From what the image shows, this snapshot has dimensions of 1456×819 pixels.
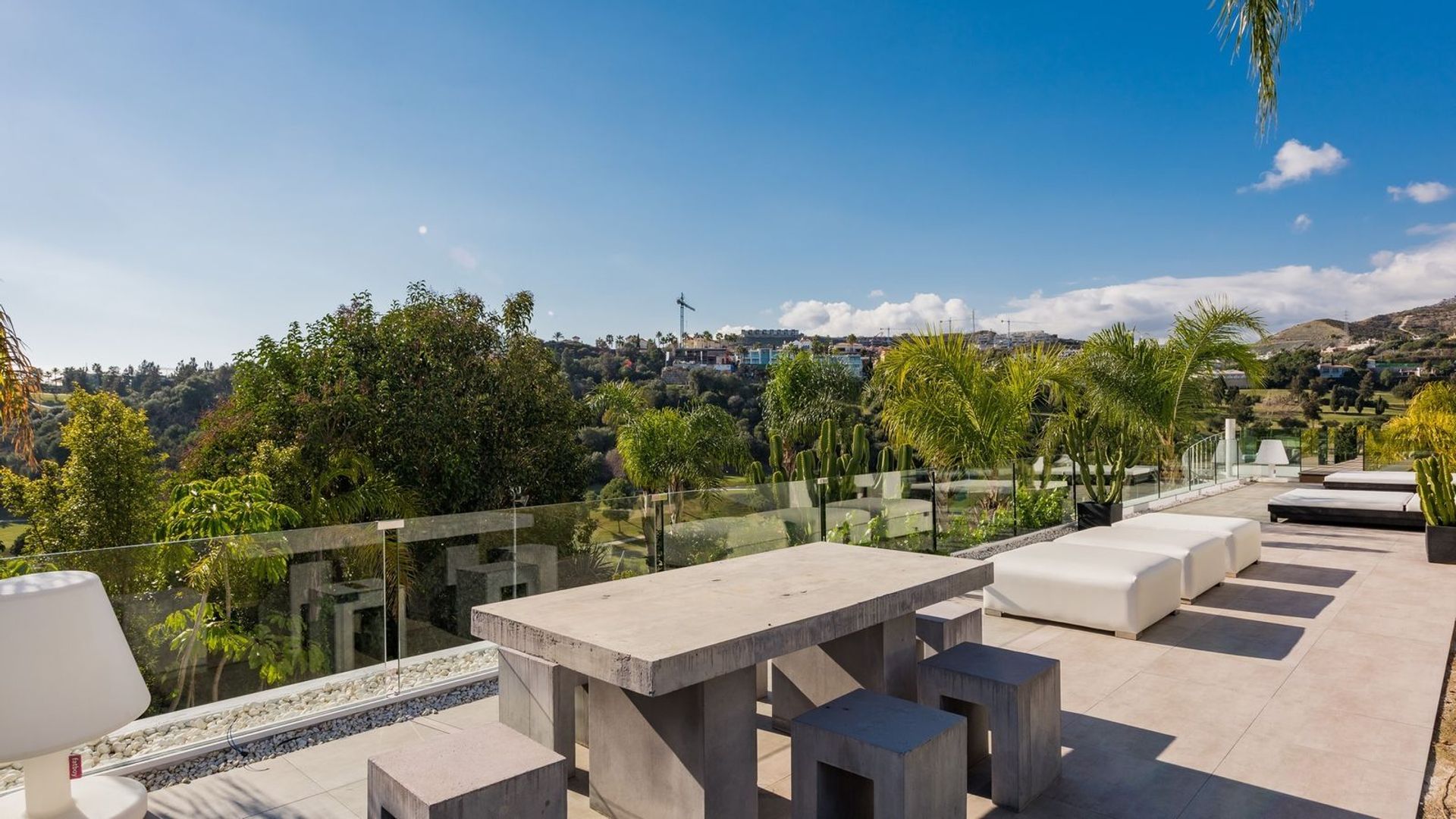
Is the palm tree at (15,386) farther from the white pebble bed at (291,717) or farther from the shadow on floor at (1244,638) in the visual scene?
the shadow on floor at (1244,638)

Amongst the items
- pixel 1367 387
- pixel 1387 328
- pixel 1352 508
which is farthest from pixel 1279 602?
pixel 1387 328

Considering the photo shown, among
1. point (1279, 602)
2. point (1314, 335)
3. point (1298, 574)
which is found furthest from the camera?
point (1314, 335)

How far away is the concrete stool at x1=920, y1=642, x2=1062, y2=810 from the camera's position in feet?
9.80

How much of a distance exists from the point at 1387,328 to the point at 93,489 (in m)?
66.6

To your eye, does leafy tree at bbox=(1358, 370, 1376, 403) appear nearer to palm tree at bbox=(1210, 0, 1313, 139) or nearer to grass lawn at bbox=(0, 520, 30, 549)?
palm tree at bbox=(1210, 0, 1313, 139)

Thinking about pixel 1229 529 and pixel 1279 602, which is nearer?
pixel 1279 602

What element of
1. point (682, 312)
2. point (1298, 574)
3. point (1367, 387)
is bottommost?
point (1298, 574)

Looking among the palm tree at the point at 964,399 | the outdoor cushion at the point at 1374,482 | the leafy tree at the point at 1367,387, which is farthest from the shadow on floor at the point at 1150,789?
the leafy tree at the point at 1367,387

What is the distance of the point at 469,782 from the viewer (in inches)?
84.4

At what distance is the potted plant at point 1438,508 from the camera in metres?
7.61

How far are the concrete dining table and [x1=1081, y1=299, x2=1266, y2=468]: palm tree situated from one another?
7.06 meters

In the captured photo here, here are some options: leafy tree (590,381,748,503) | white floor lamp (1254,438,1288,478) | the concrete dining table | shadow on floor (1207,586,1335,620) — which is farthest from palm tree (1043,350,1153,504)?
white floor lamp (1254,438,1288,478)

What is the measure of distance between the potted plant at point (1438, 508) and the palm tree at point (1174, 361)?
221cm

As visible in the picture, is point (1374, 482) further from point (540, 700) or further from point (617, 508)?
point (540, 700)
